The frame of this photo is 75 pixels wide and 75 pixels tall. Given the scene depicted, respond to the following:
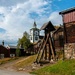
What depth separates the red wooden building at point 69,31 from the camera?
31.4 meters

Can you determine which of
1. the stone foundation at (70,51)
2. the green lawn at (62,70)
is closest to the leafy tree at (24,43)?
the stone foundation at (70,51)

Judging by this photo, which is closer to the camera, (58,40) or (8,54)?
(58,40)

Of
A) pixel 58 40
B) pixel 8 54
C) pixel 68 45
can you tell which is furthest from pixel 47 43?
pixel 8 54

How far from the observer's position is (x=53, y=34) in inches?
2363

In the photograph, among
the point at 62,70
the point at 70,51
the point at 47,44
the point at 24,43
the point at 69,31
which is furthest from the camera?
the point at 24,43

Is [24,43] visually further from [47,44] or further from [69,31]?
[69,31]

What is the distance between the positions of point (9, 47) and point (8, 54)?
8.70ft

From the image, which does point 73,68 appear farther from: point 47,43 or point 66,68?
point 47,43

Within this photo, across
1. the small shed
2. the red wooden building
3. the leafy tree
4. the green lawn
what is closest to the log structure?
the red wooden building

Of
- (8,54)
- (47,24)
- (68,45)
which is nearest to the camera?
(68,45)

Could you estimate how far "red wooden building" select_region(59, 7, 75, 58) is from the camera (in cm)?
3139

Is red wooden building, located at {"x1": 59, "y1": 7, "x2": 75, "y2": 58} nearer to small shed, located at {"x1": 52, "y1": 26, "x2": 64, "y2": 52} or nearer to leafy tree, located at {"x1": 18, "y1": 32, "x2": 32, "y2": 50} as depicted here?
small shed, located at {"x1": 52, "y1": 26, "x2": 64, "y2": 52}

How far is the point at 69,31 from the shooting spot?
32562mm

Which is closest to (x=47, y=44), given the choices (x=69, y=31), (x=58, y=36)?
(x=69, y=31)
